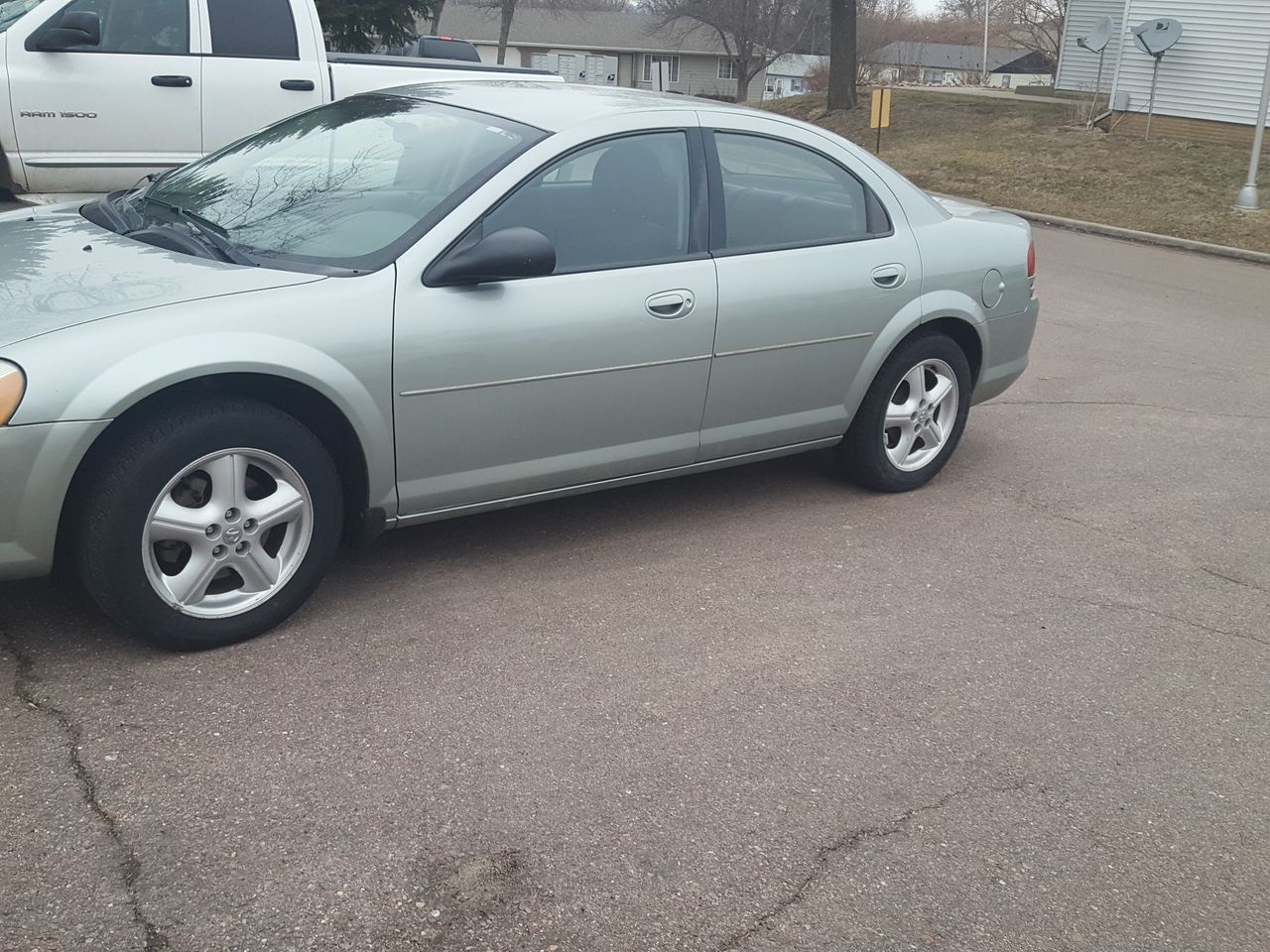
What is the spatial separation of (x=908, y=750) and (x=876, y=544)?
1607 millimetres

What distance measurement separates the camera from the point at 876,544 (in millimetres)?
5102

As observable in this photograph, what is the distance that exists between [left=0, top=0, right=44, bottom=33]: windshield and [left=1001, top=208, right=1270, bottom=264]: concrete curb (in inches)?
396

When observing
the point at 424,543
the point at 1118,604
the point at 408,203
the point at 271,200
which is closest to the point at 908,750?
the point at 1118,604

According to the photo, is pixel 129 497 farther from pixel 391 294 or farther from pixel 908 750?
pixel 908 750

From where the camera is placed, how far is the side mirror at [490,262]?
4.03m

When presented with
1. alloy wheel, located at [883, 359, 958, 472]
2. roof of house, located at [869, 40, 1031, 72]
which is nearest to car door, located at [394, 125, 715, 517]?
alloy wheel, located at [883, 359, 958, 472]

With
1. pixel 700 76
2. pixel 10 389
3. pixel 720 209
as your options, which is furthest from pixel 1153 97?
pixel 700 76

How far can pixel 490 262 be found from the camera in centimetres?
402

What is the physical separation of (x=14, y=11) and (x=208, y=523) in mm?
6318

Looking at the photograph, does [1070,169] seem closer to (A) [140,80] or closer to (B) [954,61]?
(A) [140,80]

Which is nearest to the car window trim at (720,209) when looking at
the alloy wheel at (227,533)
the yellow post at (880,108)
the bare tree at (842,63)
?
the alloy wheel at (227,533)

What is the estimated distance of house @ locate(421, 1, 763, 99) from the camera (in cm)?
6219

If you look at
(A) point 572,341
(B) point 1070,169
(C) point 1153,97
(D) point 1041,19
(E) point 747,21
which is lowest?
(B) point 1070,169

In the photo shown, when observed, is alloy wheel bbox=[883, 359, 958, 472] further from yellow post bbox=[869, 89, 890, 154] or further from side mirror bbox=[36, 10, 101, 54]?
yellow post bbox=[869, 89, 890, 154]
